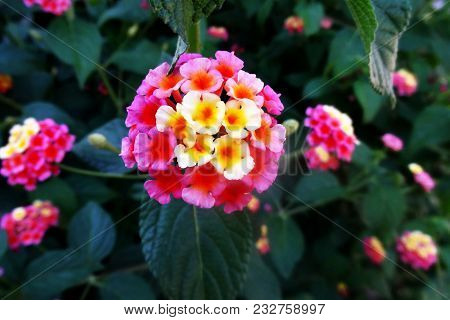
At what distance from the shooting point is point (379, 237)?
1.09m

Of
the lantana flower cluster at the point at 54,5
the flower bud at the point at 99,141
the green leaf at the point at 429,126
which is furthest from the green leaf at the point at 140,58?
the green leaf at the point at 429,126

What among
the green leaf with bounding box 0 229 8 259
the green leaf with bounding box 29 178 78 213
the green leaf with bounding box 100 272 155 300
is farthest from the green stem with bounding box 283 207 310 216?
the green leaf with bounding box 0 229 8 259

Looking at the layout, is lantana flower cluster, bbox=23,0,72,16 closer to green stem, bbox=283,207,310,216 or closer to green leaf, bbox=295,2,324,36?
green leaf, bbox=295,2,324,36

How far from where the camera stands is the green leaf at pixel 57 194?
2.99 feet

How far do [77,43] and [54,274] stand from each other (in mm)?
470

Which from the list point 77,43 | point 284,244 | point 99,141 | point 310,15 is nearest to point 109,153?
point 99,141

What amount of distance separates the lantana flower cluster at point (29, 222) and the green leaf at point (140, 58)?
1.05ft

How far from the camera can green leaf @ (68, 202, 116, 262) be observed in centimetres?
85

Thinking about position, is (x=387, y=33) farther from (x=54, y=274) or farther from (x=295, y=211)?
(x=54, y=274)

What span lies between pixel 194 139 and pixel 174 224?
0.60 ft

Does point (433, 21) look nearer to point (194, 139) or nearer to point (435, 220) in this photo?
point (435, 220)

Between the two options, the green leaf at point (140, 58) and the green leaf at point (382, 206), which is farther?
the green leaf at point (382, 206)

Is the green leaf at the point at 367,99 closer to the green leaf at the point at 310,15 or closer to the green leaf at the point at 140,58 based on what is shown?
the green leaf at the point at 310,15

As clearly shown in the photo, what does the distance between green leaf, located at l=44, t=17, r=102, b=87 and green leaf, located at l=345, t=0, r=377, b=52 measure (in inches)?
23.0
